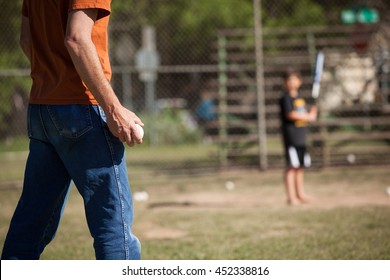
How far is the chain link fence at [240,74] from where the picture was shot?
1441cm

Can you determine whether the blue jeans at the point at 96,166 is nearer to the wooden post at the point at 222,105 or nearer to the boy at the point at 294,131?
the boy at the point at 294,131

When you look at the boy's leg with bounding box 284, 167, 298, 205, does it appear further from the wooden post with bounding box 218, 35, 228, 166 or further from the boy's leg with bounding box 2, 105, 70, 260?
the wooden post with bounding box 218, 35, 228, 166

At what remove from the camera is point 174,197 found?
978 centimetres

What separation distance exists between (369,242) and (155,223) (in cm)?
259

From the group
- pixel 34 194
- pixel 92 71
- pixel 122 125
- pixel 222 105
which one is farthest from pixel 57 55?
pixel 222 105

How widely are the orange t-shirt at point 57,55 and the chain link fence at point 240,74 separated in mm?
8701

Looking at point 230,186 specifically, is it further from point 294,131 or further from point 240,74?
point 240,74

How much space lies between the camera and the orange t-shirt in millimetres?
3279

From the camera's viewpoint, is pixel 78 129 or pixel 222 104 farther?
pixel 222 104

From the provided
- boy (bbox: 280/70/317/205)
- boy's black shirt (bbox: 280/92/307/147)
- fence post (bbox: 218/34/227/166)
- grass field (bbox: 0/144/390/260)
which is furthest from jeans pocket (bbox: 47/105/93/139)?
fence post (bbox: 218/34/227/166)

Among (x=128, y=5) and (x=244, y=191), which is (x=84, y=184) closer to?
(x=244, y=191)

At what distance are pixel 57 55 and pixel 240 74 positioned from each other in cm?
1480

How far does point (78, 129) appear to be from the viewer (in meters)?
3.23

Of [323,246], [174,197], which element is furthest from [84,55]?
[174,197]
